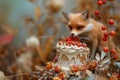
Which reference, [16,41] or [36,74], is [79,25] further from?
[16,41]

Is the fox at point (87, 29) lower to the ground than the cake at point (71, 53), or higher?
higher

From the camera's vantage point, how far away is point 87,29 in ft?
2.35

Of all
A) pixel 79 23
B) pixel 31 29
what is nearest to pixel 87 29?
pixel 79 23

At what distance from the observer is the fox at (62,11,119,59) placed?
71cm

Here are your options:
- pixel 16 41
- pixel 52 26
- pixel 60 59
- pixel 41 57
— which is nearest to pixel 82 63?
pixel 60 59

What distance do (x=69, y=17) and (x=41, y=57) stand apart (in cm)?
37

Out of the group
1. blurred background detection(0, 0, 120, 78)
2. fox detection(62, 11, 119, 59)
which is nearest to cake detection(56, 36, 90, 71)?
fox detection(62, 11, 119, 59)

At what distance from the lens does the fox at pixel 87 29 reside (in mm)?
708

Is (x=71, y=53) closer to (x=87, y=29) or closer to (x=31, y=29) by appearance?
(x=87, y=29)

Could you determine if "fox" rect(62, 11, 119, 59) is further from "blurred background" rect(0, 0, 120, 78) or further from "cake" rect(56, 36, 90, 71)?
"blurred background" rect(0, 0, 120, 78)

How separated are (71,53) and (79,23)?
77 mm

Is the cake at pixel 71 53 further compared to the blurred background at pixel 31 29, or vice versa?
the blurred background at pixel 31 29

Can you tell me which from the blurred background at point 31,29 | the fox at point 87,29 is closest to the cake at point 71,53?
the fox at point 87,29

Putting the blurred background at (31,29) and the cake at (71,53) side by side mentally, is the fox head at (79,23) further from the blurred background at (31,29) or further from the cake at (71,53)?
the blurred background at (31,29)
